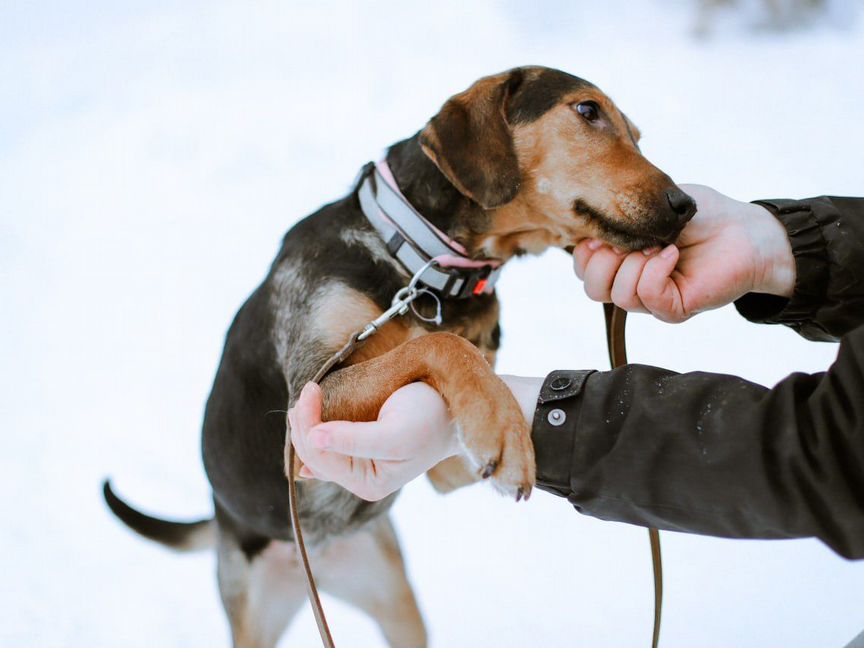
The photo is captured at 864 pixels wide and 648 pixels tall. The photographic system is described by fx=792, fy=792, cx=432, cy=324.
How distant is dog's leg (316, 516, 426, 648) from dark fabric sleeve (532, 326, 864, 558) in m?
1.71

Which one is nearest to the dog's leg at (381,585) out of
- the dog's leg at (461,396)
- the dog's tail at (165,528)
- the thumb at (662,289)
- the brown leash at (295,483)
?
the dog's tail at (165,528)

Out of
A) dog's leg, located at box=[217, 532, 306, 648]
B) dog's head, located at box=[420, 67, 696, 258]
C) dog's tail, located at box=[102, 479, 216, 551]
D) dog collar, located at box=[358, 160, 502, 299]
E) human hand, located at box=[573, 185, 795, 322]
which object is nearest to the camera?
human hand, located at box=[573, 185, 795, 322]

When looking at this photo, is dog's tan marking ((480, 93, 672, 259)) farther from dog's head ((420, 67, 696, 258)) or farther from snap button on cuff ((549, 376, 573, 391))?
snap button on cuff ((549, 376, 573, 391))

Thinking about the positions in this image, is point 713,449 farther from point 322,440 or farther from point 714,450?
point 322,440

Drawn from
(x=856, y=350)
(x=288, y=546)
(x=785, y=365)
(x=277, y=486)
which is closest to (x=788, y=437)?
(x=856, y=350)

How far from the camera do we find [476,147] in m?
2.49

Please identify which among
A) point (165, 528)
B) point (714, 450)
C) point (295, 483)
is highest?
point (714, 450)

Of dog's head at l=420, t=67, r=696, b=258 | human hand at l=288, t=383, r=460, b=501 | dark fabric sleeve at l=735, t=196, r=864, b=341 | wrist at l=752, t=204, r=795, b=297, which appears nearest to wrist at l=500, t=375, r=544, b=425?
human hand at l=288, t=383, r=460, b=501

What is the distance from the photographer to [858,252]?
7.30 ft

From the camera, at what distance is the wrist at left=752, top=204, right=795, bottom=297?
2.24 metres

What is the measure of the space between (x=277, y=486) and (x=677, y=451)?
163cm

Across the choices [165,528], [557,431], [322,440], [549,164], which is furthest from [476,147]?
[165,528]

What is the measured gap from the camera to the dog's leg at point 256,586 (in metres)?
3.18

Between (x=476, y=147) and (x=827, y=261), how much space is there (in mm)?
1084
